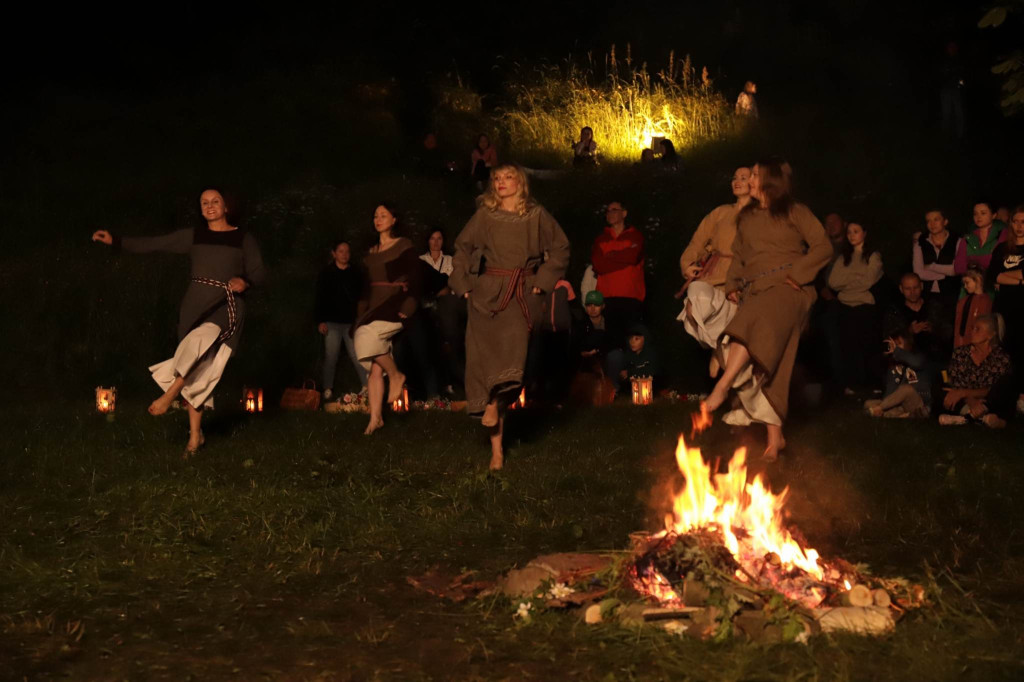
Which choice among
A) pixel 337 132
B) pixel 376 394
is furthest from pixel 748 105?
A: pixel 376 394

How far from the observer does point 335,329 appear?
15.9 m

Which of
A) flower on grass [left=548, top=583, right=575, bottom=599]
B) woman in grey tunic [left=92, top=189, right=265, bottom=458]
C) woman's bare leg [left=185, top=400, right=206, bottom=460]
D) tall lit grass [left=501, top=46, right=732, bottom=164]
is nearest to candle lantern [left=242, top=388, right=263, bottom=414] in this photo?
woman's bare leg [left=185, top=400, right=206, bottom=460]

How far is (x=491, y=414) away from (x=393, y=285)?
278cm

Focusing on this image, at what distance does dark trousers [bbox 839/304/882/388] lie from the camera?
16.2 meters

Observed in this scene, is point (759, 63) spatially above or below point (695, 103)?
above

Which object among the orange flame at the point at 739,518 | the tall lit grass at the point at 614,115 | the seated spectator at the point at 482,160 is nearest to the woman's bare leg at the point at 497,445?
the orange flame at the point at 739,518

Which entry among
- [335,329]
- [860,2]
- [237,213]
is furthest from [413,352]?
[860,2]

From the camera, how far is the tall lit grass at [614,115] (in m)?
23.5

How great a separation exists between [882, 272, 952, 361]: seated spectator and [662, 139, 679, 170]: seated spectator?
22.3 ft

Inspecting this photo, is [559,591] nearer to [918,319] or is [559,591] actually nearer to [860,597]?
[860,597]

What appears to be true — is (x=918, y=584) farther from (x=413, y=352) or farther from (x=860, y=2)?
(x=860, y=2)

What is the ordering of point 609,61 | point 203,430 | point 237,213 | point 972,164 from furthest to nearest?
point 609,61 < point 972,164 < point 203,430 < point 237,213

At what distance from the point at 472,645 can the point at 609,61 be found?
2497cm

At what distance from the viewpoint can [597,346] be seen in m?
15.7
